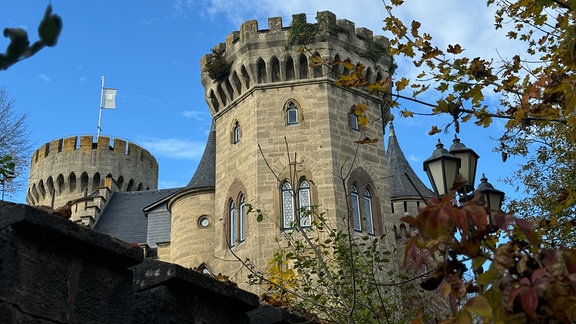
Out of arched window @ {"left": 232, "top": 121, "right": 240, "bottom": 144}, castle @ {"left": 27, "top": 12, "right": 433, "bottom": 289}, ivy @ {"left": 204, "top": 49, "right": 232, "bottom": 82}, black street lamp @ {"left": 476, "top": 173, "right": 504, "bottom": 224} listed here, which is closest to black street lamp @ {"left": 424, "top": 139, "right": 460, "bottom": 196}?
black street lamp @ {"left": 476, "top": 173, "right": 504, "bottom": 224}

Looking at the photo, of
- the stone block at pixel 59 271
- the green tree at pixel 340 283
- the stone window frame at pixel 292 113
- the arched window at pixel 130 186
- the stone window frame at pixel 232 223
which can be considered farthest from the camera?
the arched window at pixel 130 186

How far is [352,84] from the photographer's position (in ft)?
25.2

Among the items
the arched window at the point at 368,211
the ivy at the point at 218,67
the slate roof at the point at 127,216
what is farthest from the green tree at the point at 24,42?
the slate roof at the point at 127,216

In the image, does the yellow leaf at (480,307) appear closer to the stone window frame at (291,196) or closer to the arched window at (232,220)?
the stone window frame at (291,196)

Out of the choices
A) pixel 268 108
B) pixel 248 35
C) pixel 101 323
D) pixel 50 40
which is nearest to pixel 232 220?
pixel 268 108

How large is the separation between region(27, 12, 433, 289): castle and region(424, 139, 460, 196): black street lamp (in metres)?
11.5

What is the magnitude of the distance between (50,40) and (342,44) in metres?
21.4

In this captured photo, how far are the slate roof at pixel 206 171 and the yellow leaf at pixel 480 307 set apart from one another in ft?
72.2

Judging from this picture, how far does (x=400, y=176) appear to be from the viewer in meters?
28.5

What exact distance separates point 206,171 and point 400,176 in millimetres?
7861

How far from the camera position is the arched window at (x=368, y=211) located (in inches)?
826

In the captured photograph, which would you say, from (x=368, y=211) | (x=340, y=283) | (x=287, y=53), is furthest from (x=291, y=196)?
(x=340, y=283)

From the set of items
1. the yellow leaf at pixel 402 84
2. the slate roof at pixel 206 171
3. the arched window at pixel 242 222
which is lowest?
the yellow leaf at pixel 402 84

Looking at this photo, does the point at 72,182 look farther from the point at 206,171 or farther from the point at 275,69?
the point at 275,69
